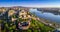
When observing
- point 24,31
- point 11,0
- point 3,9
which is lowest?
point 24,31

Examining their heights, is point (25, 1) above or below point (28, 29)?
above

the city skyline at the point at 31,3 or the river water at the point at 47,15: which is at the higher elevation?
the city skyline at the point at 31,3

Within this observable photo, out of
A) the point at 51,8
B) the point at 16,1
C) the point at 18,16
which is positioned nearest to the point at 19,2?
the point at 16,1

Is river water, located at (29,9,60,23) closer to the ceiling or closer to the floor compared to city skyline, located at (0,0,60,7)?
closer to the floor

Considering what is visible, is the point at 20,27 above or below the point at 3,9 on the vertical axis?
below

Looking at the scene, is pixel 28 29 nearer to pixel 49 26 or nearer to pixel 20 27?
pixel 20 27

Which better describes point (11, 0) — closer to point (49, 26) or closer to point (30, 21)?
point (30, 21)

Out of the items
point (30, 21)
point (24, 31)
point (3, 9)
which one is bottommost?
point (24, 31)

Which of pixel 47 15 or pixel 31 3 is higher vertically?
pixel 31 3

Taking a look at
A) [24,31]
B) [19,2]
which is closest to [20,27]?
[24,31]
